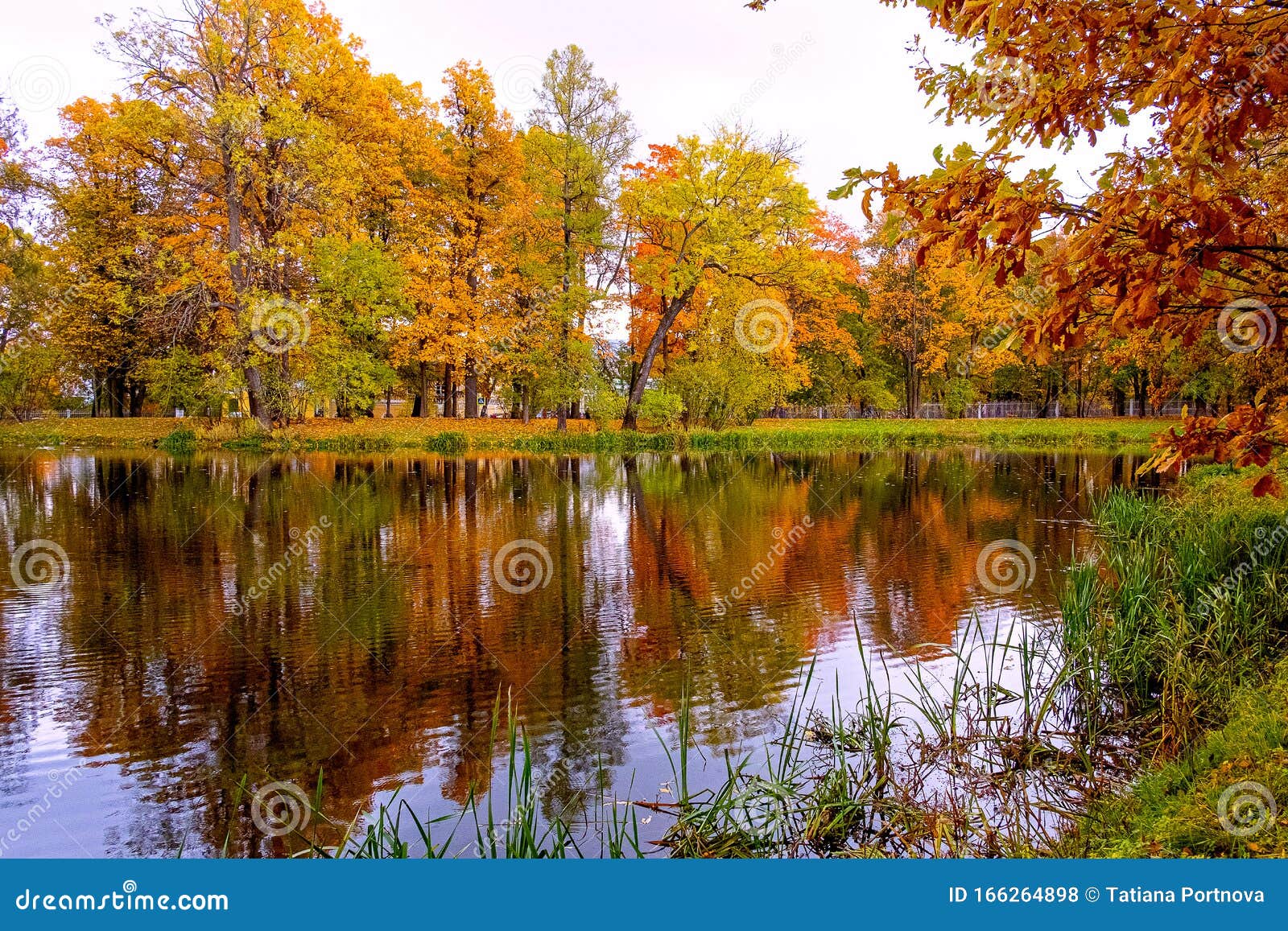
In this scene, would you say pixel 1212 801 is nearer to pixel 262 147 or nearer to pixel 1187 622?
pixel 1187 622

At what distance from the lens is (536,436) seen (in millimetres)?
31438

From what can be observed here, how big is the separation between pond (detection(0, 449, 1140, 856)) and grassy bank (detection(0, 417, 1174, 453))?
42.4ft

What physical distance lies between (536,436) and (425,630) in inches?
944

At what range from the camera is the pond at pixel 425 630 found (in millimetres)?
4699

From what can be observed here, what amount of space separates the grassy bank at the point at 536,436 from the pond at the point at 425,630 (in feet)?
42.4

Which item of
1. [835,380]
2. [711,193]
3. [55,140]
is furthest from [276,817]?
[835,380]

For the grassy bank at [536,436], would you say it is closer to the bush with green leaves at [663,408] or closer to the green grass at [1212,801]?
the bush with green leaves at [663,408]

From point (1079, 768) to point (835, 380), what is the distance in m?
45.9

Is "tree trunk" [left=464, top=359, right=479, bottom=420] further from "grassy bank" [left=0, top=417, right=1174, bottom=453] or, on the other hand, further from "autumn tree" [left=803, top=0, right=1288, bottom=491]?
"autumn tree" [left=803, top=0, right=1288, bottom=491]

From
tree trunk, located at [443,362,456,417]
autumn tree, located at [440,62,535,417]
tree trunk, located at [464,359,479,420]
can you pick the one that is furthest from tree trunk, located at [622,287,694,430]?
tree trunk, located at [443,362,456,417]

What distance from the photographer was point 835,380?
4916cm

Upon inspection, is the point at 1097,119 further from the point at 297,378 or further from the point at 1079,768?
the point at 297,378

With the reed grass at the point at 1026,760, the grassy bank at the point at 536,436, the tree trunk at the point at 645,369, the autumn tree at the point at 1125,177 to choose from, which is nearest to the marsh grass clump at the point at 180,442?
the grassy bank at the point at 536,436

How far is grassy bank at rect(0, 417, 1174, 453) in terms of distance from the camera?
30.2 m
